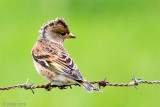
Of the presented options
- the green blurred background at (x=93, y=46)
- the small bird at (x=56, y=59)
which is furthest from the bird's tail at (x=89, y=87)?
the green blurred background at (x=93, y=46)

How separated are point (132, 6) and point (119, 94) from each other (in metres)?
7.95

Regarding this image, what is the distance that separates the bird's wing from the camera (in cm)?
989

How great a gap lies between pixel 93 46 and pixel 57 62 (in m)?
7.84

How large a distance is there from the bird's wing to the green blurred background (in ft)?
10.9

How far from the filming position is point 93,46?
707 inches

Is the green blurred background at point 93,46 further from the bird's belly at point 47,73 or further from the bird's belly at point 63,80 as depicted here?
the bird's belly at point 63,80

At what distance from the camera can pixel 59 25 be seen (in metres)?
11.3

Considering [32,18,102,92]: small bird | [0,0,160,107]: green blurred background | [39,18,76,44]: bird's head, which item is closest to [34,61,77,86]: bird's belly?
[32,18,102,92]: small bird

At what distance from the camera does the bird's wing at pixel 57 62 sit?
9890mm

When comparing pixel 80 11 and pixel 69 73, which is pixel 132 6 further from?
pixel 69 73

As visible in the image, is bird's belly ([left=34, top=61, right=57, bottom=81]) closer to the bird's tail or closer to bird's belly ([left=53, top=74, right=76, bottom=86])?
bird's belly ([left=53, top=74, right=76, bottom=86])

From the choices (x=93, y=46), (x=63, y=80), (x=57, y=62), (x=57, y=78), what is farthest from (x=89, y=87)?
(x=93, y=46)

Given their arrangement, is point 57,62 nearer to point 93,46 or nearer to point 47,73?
point 47,73

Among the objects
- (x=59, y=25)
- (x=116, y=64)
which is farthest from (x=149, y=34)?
(x=59, y=25)
